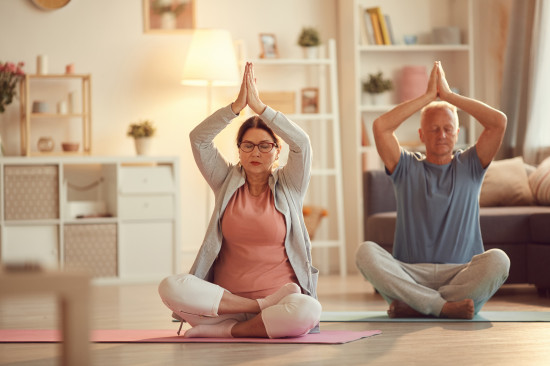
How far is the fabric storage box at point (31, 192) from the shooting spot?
545 cm

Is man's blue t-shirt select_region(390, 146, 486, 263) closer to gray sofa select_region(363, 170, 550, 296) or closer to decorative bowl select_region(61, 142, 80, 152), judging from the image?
gray sofa select_region(363, 170, 550, 296)

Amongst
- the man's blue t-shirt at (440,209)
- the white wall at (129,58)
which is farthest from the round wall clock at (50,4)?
the man's blue t-shirt at (440,209)

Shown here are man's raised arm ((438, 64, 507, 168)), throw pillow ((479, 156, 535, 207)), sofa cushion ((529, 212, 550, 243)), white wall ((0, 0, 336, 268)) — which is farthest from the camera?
white wall ((0, 0, 336, 268))

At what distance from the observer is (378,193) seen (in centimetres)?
493

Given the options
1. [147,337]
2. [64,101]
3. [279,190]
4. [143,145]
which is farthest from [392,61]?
[147,337]

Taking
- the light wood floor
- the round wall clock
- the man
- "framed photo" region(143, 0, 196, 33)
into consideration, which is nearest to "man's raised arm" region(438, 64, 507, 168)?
the man

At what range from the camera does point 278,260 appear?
125 inches

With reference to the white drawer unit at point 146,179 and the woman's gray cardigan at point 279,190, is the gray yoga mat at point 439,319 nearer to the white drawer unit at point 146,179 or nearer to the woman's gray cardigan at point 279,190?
the woman's gray cardigan at point 279,190

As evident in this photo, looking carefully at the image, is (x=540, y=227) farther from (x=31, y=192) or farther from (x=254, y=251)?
(x=31, y=192)

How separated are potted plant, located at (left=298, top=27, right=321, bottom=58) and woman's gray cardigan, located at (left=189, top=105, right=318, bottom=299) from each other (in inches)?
112

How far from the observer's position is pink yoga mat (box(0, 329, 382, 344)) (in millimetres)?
3008

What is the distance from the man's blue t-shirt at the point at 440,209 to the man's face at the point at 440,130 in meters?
0.07

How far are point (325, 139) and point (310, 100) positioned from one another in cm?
33

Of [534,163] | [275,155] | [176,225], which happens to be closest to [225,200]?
→ [275,155]
